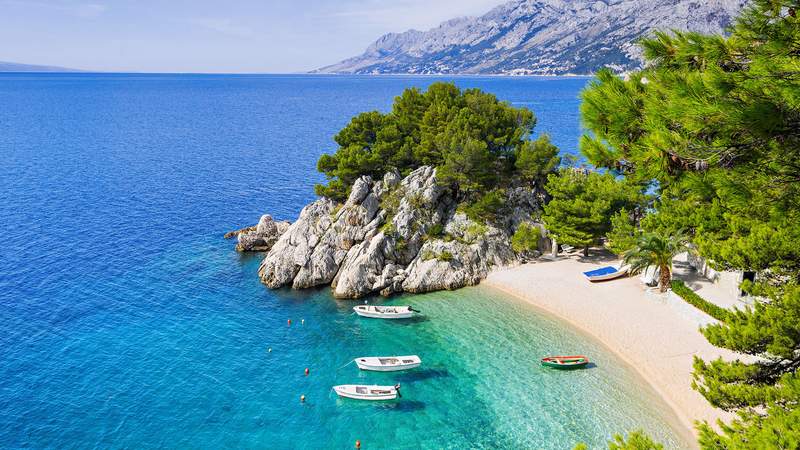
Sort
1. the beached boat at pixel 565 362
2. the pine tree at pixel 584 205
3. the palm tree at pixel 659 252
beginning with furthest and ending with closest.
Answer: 1. the pine tree at pixel 584 205
2. the palm tree at pixel 659 252
3. the beached boat at pixel 565 362

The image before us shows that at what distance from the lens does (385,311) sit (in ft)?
149

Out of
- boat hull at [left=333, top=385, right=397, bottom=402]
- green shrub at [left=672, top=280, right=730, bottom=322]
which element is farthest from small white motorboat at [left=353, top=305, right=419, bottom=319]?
green shrub at [left=672, top=280, right=730, bottom=322]

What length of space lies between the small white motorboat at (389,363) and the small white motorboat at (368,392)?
2.58 metres

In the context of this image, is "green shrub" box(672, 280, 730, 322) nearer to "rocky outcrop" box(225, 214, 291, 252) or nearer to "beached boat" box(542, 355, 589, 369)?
"beached boat" box(542, 355, 589, 369)

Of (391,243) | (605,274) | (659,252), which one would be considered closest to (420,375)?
(391,243)

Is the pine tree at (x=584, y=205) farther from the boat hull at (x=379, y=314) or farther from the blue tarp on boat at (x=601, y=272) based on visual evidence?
the boat hull at (x=379, y=314)

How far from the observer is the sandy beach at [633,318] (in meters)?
33.4

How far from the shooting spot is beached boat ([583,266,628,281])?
1895 inches

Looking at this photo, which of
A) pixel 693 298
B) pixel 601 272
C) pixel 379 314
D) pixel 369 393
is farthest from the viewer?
pixel 601 272

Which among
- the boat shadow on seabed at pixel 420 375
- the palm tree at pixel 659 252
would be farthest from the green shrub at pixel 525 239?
the boat shadow on seabed at pixel 420 375

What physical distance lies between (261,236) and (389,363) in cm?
3261

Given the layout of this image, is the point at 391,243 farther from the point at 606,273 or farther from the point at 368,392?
the point at 606,273

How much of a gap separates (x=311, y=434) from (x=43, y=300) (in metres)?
35.3

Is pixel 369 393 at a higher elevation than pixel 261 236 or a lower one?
lower
